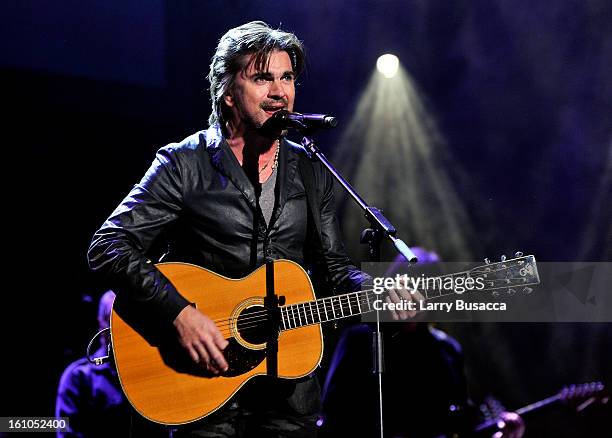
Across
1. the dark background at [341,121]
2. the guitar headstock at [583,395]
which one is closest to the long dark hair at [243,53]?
the dark background at [341,121]

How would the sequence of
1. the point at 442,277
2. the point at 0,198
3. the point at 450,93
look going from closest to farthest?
1. the point at 442,277
2. the point at 0,198
3. the point at 450,93

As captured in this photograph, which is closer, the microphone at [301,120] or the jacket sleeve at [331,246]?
the microphone at [301,120]

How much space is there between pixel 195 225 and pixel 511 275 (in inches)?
54.3

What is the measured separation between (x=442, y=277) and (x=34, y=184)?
147 inches

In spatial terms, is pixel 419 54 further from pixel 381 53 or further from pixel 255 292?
pixel 255 292

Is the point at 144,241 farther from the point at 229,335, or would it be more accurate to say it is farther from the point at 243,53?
the point at 243,53

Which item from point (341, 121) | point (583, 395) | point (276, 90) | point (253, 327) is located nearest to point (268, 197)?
point (276, 90)

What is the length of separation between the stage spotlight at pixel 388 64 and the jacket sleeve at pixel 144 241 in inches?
155

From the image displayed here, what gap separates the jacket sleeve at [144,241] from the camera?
8.48ft

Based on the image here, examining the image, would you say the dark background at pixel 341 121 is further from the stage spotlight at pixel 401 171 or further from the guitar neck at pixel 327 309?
the guitar neck at pixel 327 309

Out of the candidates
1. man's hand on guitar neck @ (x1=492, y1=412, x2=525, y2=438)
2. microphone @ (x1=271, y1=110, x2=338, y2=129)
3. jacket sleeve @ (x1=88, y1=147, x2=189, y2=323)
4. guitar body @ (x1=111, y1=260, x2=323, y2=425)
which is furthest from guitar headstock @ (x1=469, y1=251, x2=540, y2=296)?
man's hand on guitar neck @ (x1=492, y1=412, x2=525, y2=438)

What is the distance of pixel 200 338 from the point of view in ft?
8.41

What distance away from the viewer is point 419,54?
6328 mm

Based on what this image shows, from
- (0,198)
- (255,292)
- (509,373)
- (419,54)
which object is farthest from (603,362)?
(0,198)
